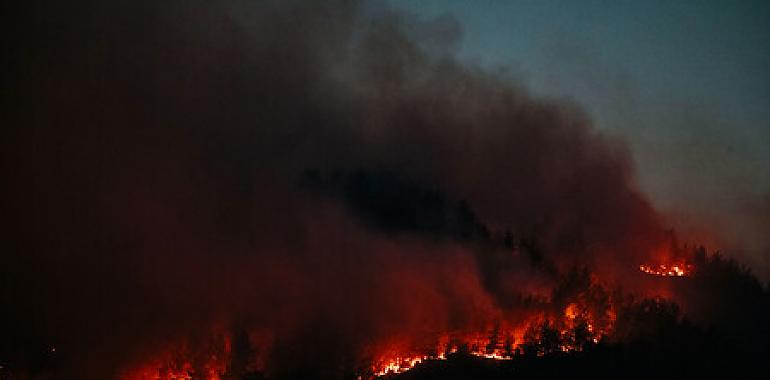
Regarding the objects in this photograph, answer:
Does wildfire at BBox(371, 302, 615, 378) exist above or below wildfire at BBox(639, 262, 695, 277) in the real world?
below

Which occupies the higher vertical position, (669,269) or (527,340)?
(669,269)

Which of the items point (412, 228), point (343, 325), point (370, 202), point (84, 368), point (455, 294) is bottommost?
point (84, 368)

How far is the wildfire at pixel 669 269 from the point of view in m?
68.8

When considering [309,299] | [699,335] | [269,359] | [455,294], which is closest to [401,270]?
[455,294]

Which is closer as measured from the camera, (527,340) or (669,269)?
(527,340)

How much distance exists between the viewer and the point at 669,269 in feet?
229

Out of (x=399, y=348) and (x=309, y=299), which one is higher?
(x=309, y=299)

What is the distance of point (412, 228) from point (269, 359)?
145ft

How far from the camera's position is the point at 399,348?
146 feet

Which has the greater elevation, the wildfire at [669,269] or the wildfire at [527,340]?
the wildfire at [669,269]

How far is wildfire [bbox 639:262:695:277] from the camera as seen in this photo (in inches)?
2707

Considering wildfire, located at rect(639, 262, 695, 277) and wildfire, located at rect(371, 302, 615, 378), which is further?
wildfire, located at rect(639, 262, 695, 277)

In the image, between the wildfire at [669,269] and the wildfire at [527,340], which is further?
the wildfire at [669,269]

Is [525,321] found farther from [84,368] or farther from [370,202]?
[370,202]
